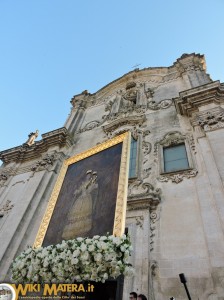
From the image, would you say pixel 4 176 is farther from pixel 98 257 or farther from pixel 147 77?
pixel 147 77

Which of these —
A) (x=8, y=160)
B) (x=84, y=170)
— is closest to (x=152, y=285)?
(x=84, y=170)

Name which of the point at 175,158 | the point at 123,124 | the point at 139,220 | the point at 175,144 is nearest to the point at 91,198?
the point at 139,220

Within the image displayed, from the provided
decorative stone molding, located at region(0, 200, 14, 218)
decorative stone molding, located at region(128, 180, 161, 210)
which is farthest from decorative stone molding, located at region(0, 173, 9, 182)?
decorative stone molding, located at region(128, 180, 161, 210)

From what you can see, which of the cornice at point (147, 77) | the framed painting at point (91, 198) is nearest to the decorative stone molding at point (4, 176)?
the cornice at point (147, 77)

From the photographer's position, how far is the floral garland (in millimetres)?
3988

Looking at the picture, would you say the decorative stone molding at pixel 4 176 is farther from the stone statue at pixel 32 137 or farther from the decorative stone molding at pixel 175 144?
the decorative stone molding at pixel 175 144

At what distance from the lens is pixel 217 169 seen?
736cm

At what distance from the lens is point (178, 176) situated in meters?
8.28

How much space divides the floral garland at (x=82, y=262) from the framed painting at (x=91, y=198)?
17.3 inches

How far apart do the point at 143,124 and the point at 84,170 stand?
603cm

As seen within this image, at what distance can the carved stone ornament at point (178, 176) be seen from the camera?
8.10 m

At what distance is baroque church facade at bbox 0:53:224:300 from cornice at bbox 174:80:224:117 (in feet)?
0.14

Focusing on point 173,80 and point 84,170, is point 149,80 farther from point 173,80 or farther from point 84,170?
point 84,170

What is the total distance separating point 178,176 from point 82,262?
5240 millimetres
